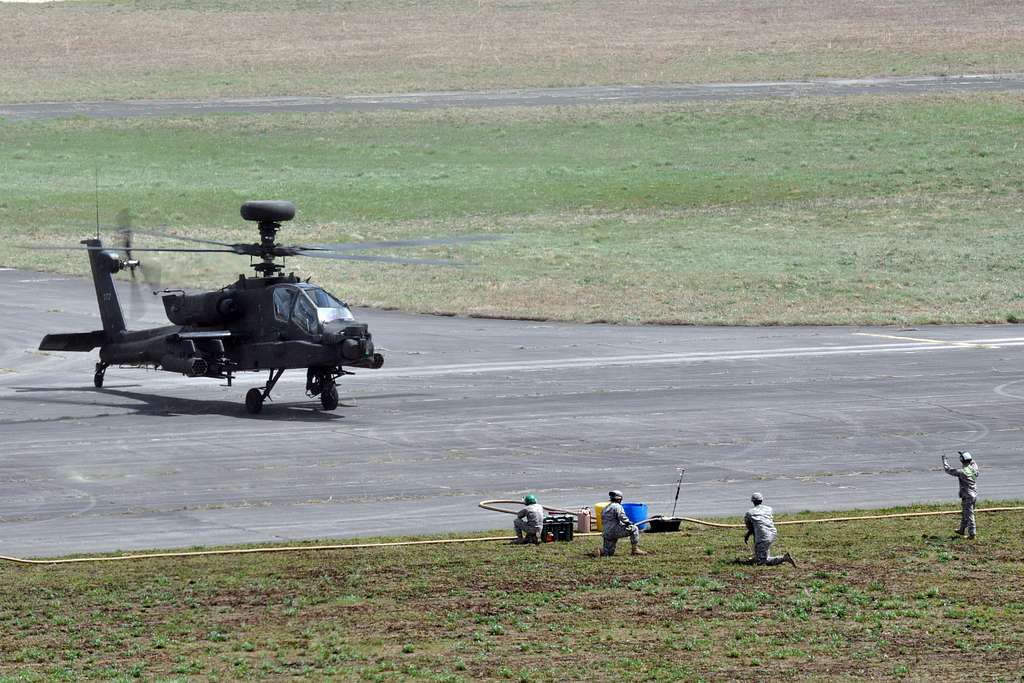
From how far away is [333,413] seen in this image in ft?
130

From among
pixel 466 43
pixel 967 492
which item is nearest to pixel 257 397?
pixel 967 492

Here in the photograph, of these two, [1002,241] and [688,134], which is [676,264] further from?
[688,134]

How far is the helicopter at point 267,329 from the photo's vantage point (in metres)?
37.8

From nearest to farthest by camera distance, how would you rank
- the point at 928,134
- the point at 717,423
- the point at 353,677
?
the point at 353,677, the point at 717,423, the point at 928,134

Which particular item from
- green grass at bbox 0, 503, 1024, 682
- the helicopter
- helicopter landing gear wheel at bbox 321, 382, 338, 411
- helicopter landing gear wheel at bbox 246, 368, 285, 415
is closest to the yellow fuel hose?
green grass at bbox 0, 503, 1024, 682

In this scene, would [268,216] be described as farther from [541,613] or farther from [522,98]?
[522,98]

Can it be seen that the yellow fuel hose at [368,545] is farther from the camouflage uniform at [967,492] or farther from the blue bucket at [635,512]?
the camouflage uniform at [967,492]

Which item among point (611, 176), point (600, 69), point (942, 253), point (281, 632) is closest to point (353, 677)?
point (281, 632)

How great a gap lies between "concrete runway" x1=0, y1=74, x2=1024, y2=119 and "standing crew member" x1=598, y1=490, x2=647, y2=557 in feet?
248

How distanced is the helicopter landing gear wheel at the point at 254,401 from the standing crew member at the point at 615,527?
15.5m

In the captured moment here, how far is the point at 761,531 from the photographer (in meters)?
24.9

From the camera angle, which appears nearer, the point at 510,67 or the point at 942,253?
the point at 942,253

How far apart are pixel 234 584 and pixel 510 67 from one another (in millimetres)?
93379

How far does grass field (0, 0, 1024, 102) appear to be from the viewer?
11144 centimetres
